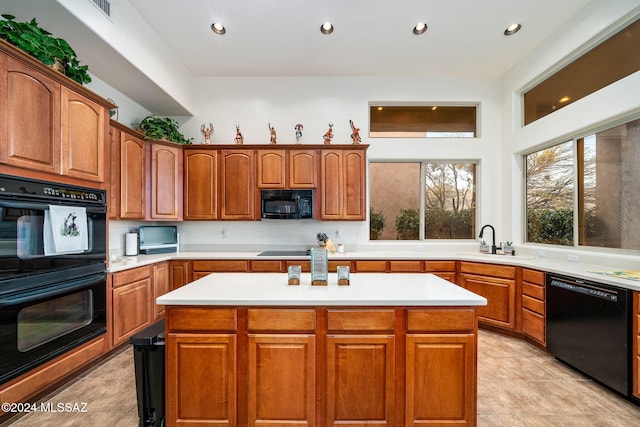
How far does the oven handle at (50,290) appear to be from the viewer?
5.48 feet

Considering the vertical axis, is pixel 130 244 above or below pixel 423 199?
below

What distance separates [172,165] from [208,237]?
3.89 feet

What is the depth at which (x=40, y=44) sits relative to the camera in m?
1.87

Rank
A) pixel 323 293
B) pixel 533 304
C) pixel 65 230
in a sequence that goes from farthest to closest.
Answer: pixel 533 304, pixel 65 230, pixel 323 293

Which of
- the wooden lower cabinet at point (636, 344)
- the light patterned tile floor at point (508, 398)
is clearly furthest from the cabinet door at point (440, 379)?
the wooden lower cabinet at point (636, 344)

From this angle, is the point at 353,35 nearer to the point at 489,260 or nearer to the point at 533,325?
the point at 489,260

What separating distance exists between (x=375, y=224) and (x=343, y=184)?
36.8 inches

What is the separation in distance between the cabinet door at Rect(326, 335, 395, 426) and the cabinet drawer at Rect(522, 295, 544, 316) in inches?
87.9

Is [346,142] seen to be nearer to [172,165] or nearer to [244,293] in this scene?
[172,165]

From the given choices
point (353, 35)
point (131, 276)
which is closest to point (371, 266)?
point (131, 276)

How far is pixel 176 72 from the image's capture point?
368 cm

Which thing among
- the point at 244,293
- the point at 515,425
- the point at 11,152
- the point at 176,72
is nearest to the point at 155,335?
the point at 244,293

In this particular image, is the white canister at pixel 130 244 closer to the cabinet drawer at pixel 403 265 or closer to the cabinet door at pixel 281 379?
the cabinet door at pixel 281 379

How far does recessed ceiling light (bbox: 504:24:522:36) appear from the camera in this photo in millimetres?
3100
